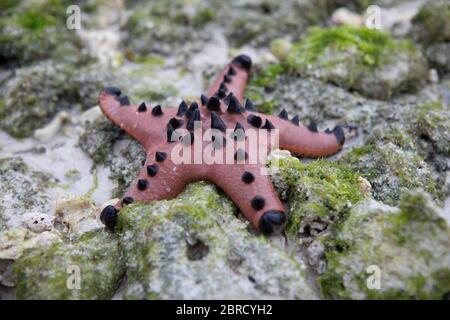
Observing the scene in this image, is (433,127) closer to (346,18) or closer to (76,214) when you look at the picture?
(346,18)

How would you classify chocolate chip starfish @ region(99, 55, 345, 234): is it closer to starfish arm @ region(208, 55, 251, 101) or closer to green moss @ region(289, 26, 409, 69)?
starfish arm @ region(208, 55, 251, 101)

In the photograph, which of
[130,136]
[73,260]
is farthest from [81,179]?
[73,260]

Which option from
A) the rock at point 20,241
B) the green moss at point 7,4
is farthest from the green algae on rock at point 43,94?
the rock at point 20,241

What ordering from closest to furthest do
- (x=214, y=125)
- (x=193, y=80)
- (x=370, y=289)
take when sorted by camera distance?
(x=370, y=289), (x=214, y=125), (x=193, y=80)

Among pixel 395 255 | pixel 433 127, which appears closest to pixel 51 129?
pixel 395 255

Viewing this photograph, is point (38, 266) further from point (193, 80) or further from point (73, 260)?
point (193, 80)

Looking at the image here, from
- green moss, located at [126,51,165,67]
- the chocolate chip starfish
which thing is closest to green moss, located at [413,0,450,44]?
the chocolate chip starfish
